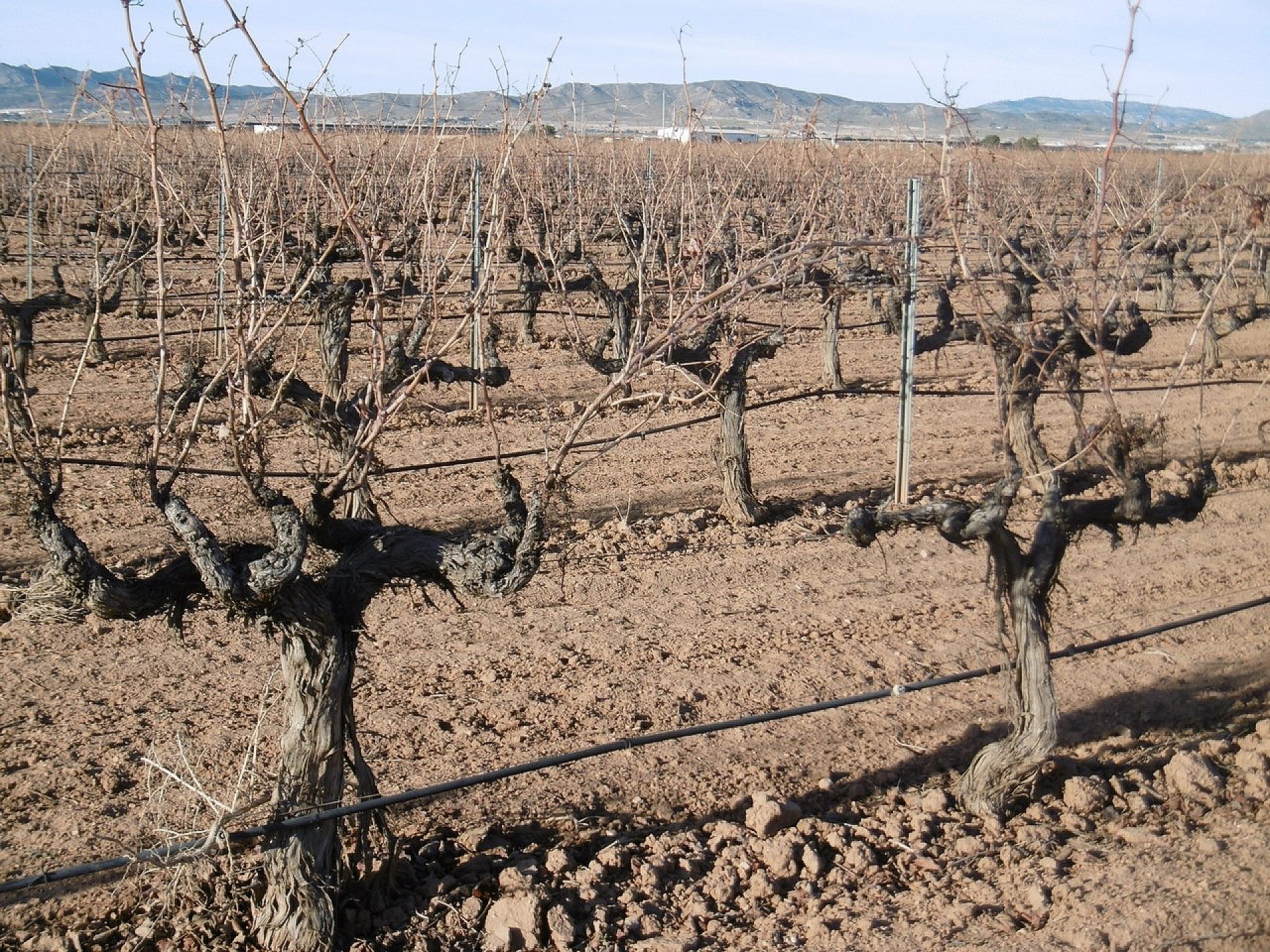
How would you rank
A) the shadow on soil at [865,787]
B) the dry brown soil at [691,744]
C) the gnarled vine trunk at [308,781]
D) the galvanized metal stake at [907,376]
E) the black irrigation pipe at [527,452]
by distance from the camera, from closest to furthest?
the gnarled vine trunk at [308,781] < the dry brown soil at [691,744] < the shadow on soil at [865,787] < the black irrigation pipe at [527,452] < the galvanized metal stake at [907,376]

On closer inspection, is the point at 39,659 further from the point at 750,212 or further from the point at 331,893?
the point at 750,212

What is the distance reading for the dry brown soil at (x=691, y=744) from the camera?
327cm

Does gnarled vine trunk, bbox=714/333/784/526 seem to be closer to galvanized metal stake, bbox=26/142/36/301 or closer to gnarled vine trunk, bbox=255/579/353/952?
gnarled vine trunk, bbox=255/579/353/952

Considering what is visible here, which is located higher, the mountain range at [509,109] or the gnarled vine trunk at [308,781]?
the mountain range at [509,109]

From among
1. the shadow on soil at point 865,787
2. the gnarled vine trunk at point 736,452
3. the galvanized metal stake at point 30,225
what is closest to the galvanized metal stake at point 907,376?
the gnarled vine trunk at point 736,452

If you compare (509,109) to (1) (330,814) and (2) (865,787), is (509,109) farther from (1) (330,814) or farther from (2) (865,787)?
(2) (865,787)

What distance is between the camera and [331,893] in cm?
314

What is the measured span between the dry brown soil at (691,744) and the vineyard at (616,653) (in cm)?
2

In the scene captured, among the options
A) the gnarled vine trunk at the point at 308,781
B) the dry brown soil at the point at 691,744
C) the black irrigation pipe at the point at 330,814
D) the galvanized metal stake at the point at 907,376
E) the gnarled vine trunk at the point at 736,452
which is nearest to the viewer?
the black irrigation pipe at the point at 330,814

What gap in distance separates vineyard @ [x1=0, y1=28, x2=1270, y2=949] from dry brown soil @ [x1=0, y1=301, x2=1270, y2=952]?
2 centimetres

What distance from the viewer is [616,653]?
4988mm

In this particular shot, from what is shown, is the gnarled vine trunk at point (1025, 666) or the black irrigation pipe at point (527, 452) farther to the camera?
the black irrigation pipe at point (527, 452)

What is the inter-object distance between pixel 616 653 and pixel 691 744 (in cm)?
78

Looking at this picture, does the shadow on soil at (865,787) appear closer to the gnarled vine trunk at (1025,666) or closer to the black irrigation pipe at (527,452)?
the gnarled vine trunk at (1025,666)
